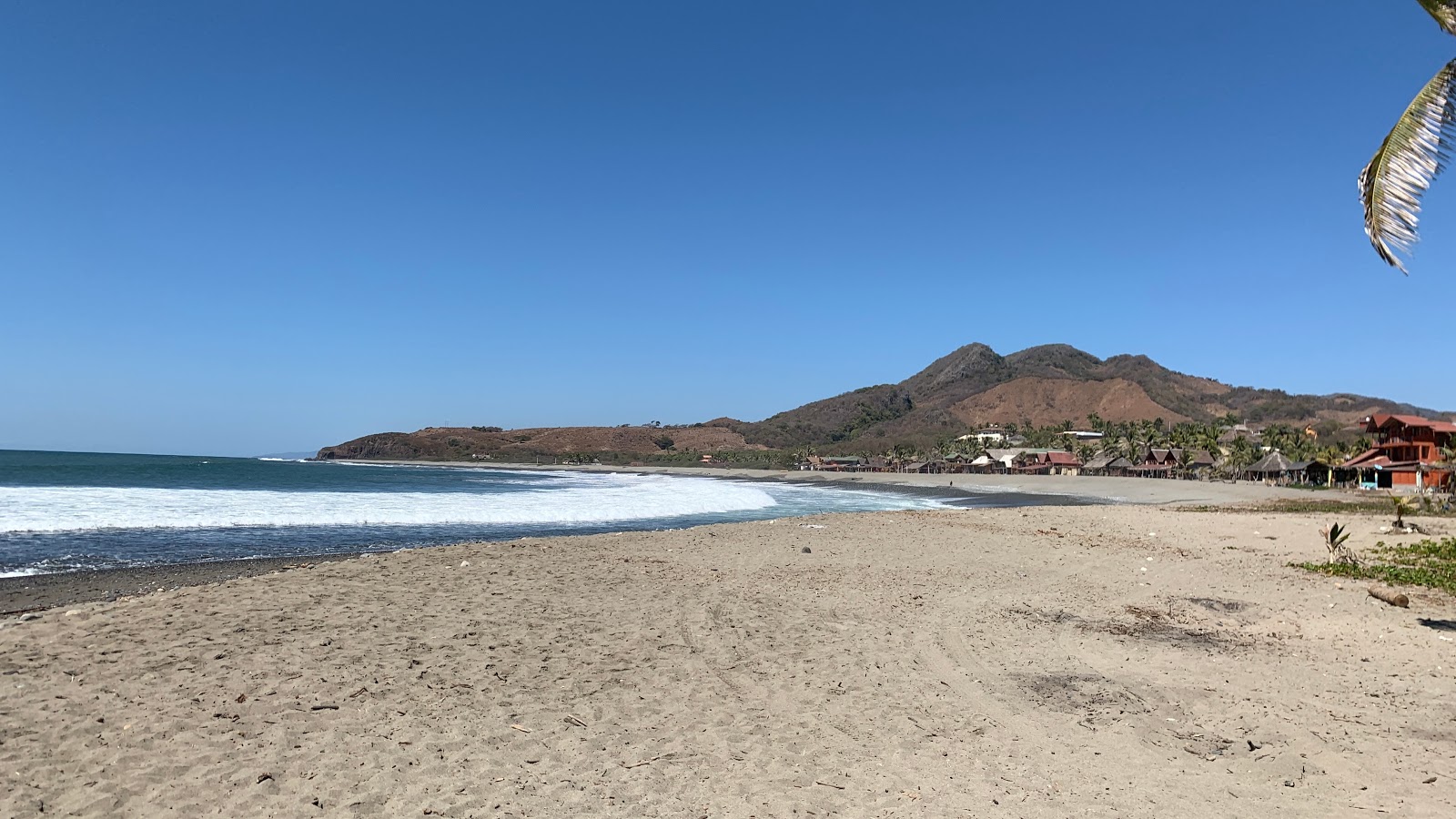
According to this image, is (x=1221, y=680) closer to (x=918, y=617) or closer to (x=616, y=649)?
(x=918, y=617)

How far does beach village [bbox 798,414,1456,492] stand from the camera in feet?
169

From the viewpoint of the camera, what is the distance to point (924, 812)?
4.07 metres

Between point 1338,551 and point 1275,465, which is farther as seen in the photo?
point 1275,465

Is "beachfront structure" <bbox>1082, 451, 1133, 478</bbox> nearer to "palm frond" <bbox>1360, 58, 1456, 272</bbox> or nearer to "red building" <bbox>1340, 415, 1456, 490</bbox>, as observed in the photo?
A: "red building" <bbox>1340, 415, 1456, 490</bbox>

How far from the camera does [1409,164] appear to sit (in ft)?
18.4

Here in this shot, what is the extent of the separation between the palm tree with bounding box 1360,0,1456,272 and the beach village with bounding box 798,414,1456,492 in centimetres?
2736

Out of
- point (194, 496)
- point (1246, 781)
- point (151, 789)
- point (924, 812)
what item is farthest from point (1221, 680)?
point (194, 496)

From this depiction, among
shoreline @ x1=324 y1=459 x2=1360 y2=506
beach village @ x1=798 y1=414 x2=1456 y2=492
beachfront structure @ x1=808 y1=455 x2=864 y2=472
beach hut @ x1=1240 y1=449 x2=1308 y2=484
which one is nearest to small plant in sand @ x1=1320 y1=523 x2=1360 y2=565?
beach village @ x1=798 y1=414 x2=1456 y2=492

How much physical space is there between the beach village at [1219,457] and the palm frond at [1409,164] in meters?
27.4

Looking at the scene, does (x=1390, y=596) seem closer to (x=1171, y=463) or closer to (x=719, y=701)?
(x=719, y=701)

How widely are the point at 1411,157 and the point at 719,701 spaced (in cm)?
638

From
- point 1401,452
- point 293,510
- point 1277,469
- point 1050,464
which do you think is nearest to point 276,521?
point 293,510

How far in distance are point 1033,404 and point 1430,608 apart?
198227 millimetres

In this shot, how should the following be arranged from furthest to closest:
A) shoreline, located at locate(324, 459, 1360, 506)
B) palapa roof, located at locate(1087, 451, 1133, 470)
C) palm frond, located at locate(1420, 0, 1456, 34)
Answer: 1. palapa roof, located at locate(1087, 451, 1133, 470)
2. shoreline, located at locate(324, 459, 1360, 506)
3. palm frond, located at locate(1420, 0, 1456, 34)
